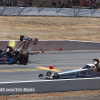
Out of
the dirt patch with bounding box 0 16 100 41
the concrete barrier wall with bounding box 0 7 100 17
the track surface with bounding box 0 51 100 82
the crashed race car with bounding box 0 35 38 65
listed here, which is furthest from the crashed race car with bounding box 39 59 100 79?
the concrete barrier wall with bounding box 0 7 100 17

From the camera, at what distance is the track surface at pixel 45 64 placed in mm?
14978

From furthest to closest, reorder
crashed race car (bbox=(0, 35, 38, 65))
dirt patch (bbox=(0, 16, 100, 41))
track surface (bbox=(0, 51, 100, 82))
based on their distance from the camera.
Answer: dirt patch (bbox=(0, 16, 100, 41)) < crashed race car (bbox=(0, 35, 38, 65)) < track surface (bbox=(0, 51, 100, 82))

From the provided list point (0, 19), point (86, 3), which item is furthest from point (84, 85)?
point (86, 3)

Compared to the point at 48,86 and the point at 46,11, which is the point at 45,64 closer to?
the point at 48,86

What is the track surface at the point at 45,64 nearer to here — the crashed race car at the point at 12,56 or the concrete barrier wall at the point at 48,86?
the crashed race car at the point at 12,56

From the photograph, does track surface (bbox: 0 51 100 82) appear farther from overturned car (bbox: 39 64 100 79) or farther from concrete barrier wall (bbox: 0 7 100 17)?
concrete barrier wall (bbox: 0 7 100 17)

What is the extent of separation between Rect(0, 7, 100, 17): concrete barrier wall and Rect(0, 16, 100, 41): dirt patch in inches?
23.8

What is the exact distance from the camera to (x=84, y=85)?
12.6 metres

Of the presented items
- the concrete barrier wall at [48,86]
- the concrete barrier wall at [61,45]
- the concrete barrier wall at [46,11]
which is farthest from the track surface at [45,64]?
the concrete barrier wall at [46,11]

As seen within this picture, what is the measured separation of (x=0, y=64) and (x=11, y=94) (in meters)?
6.55

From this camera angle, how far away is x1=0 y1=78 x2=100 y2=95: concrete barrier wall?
11.4 m

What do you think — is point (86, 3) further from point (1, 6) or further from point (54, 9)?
point (1, 6)

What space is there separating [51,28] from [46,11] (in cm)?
339

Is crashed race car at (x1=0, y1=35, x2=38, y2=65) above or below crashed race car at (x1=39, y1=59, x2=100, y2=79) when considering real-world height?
above
